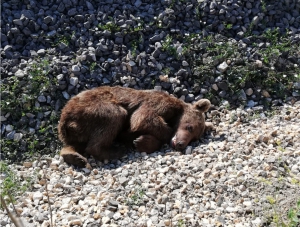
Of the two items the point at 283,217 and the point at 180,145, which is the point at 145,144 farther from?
the point at 283,217

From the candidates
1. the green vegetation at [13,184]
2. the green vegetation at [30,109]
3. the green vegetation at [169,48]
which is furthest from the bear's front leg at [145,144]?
the green vegetation at [169,48]

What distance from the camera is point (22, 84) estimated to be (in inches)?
332

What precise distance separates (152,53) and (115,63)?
68cm

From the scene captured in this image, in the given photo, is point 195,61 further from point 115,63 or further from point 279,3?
point 279,3

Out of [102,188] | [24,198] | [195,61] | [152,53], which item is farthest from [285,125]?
[24,198]

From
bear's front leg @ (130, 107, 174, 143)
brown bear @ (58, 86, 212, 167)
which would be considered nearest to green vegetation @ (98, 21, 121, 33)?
brown bear @ (58, 86, 212, 167)

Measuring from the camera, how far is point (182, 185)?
6.54 metres

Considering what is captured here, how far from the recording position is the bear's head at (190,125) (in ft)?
25.6

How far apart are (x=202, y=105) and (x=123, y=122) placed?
1.25 meters

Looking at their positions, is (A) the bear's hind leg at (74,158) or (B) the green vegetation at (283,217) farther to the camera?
(A) the bear's hind leg at (74,158)

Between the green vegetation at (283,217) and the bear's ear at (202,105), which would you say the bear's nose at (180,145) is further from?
the green vegetation at (283,217)

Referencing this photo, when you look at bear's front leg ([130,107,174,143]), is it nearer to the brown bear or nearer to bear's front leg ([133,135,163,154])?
the brown bear

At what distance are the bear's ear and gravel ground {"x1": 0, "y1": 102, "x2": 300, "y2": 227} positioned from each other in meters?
0.47

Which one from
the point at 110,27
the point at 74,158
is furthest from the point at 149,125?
the point at 110,27
